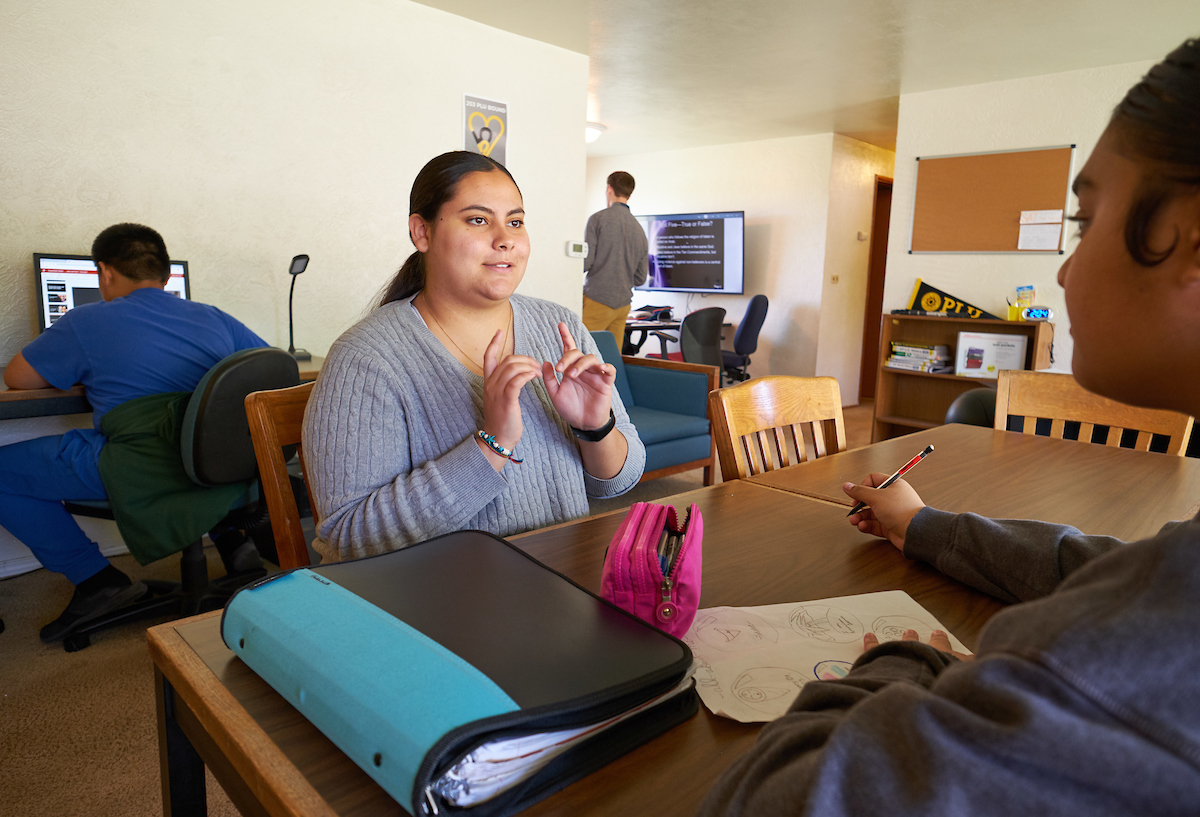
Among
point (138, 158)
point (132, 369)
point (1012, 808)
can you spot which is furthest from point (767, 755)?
point (138, 158)

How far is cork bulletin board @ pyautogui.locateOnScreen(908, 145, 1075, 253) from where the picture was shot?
4703 mm

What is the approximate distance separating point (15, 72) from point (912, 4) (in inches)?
150

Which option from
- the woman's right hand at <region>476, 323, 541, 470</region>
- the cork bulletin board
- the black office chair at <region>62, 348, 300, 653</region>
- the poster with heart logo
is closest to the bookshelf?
the cork bulletin board

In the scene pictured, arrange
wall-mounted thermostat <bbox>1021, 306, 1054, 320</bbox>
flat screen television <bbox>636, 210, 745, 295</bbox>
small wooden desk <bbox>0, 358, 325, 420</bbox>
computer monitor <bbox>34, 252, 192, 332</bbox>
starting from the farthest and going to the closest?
flat screen television <bbox>636, 210, 745, 295</bbox>, wall-mounted thermostat <bbox>1021, 306, 1054, 320</bbox>, computer monitor <bbox>34, 252, 192, 332</bbox>, small wooden desk <bbox>0, 358, 325, 420</bbox>

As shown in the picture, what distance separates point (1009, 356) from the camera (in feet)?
15.7

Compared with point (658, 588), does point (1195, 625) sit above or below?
above

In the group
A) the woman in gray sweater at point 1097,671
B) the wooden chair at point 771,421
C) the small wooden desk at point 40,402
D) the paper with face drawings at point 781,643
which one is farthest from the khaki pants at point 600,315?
the woman in gray sweater at point 1097,671

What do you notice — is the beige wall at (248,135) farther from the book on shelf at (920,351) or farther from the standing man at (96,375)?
the book on shelf at (920,351)

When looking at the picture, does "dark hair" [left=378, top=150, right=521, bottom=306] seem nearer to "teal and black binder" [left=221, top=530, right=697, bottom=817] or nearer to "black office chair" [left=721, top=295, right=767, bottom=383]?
"teal and black binder" [left=221, top=530, right=697, bottom=817]

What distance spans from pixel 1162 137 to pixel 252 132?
347 centimetres

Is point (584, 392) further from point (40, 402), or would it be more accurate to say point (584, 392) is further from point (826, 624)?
point (40, 402)

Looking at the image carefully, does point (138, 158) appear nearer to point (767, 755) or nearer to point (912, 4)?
point (767, 755)

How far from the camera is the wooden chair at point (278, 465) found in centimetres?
115

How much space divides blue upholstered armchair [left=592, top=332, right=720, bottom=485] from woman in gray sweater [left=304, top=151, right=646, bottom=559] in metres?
2.16
